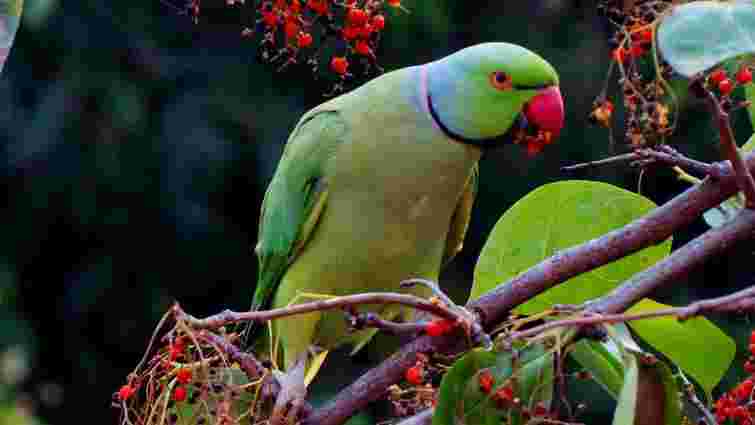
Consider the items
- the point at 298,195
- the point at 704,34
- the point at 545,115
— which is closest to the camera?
the point at 704,34

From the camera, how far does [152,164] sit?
4.12 meters

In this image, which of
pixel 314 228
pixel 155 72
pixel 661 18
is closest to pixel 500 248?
pixel 661 18

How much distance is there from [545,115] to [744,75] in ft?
A: 1.53

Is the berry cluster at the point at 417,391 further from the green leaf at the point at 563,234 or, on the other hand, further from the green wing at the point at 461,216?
the green wing at the point at 461,216

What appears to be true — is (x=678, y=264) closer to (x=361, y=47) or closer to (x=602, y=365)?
(x=602, y=365)

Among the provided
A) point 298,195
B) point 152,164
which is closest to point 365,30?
point 298,195

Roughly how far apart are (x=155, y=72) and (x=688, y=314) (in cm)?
340

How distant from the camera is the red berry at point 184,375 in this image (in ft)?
3.28

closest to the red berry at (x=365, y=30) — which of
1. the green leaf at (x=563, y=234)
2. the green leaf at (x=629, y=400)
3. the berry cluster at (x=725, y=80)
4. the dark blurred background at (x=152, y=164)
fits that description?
the green leaf at (x=563, y=234)

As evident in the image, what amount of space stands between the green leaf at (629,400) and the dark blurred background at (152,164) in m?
2.82

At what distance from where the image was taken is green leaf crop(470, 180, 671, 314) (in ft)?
3.52

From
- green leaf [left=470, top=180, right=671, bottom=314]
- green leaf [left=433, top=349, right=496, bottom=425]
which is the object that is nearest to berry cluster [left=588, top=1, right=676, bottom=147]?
green leaf [left=470, top=180, right=671, bottom=314]

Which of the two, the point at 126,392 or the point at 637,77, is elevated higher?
the point at 637,77

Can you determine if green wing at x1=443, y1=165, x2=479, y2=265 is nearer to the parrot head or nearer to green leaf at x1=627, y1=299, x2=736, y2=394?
the parrot head
